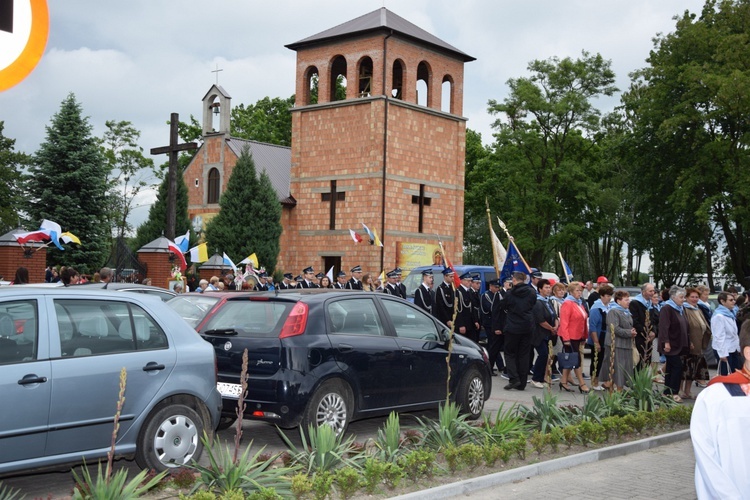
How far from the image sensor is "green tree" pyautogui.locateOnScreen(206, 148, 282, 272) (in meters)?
42.2

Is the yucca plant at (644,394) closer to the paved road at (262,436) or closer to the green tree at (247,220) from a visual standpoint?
the paved road at (262,436)

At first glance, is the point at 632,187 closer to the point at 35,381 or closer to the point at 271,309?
the point at 271,309

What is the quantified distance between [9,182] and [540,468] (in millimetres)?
62491

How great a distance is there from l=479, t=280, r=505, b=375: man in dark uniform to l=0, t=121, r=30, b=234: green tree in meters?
48.8

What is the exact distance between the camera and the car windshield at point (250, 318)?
8.66 m

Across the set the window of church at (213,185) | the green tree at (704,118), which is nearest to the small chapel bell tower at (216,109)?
the window of church at (213,185)

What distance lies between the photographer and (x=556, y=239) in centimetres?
5162

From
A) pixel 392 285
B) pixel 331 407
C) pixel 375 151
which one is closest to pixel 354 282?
pixel 392 285

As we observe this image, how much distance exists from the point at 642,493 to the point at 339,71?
1578 inches

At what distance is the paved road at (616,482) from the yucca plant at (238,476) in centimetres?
175

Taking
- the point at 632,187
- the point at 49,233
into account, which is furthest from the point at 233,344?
the point at 632,187

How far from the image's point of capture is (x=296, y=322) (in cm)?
859

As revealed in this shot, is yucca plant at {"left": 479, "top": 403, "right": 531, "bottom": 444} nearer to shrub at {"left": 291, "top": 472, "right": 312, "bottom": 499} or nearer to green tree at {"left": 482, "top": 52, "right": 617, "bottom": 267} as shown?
shrub at {"left": 291, "top": 472, "right": 312, "bottom": 499}

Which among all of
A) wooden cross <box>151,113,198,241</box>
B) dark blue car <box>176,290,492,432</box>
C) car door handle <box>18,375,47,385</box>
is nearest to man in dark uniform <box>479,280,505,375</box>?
dark blue car <box>176,290,492,432</box>
